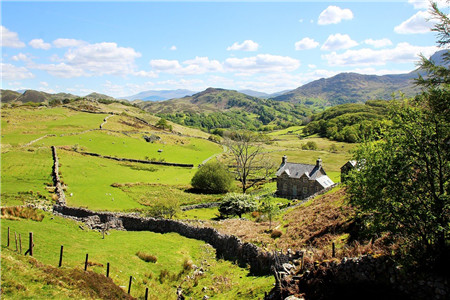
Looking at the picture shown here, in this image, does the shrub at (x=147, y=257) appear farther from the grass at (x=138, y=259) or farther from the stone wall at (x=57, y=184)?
the stone wall at (x=57, y=184)

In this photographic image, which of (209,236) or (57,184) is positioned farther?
(57,184)

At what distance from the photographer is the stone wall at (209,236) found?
21516 millimetres

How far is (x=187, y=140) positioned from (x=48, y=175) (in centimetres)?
7744

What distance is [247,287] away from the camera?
1862 cm

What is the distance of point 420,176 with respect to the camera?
1320 cm

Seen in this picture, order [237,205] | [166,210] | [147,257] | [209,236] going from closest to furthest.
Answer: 1. [147,257]
2. [209,236]
3. [166,210]
4. [237,205]

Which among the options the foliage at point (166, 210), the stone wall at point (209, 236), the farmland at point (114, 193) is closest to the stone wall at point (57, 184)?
the farmland at point (114, 193)

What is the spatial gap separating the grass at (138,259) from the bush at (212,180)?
126 feet

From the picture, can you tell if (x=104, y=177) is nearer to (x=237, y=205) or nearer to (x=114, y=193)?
(x=114, y=193)

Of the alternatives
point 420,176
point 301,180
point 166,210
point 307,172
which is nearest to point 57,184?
point 166,210

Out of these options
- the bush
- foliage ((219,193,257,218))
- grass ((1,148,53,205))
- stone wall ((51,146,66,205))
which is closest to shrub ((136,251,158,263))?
foliage ((219,193,257,218))

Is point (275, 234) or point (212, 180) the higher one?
point (275, 234)

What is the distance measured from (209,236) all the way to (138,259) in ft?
28.8

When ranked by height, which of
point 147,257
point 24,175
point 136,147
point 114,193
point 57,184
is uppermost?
Answer: point 136,147
